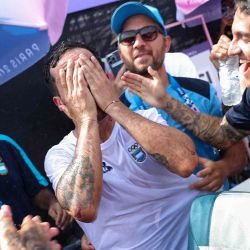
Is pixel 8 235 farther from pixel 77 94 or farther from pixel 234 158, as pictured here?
pixel 234 158

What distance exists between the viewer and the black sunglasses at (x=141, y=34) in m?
2.41

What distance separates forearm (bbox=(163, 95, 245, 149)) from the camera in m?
1.97

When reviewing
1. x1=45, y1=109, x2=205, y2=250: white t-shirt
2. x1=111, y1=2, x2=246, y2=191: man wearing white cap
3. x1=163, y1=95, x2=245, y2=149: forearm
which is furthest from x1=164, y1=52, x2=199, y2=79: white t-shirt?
x1=45, y1=109, x2=205, y2=250: white t-shirt

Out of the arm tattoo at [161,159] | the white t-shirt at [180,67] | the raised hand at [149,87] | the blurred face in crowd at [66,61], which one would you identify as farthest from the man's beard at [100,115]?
the white t-shirt at [180,67]

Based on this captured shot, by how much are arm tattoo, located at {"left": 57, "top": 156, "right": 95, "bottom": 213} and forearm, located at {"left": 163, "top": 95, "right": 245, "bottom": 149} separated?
0.63 m

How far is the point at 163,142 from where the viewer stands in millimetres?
1678

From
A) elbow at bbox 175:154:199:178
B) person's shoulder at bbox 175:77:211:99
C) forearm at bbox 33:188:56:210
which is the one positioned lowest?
forearm at bbox 33:188:56:210

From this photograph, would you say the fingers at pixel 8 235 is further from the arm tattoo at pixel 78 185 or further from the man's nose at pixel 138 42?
the man's nose at pixel 138 42

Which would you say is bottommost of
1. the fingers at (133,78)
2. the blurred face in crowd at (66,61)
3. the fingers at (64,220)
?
the fingers at (64,220)

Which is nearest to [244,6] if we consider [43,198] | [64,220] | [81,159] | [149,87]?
[149,87]

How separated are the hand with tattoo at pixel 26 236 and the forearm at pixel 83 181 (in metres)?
0.53

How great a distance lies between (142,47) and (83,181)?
1.12 meters

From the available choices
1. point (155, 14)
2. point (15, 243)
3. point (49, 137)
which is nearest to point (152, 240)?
point (15, 243)

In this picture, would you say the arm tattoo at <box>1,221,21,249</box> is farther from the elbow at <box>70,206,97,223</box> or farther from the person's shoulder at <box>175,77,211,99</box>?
the person's shoulder at <box>175,77,211,99</box>
